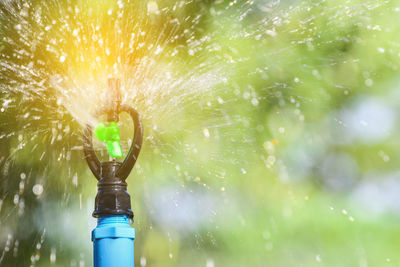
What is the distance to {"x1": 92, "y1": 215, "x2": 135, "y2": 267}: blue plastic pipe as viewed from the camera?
0.96 metres

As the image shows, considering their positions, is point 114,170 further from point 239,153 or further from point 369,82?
point 369,82

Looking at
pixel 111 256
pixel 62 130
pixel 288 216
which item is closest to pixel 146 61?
pixel 62 130

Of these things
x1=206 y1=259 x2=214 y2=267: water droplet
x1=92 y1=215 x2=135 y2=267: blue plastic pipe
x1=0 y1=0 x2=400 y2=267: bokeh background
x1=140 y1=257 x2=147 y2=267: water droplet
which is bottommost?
x1=92 y1=215 x2=135 y2=267: blue plastic pipe

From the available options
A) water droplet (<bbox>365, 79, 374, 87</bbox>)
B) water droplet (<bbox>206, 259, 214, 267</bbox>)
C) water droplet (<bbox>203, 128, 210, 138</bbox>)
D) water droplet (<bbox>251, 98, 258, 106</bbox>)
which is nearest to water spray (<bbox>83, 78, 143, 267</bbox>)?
water droplet (<bbox>203, 128, 210, 138</bbox>)

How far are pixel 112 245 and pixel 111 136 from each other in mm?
220

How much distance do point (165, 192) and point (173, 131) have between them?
36 centimetres

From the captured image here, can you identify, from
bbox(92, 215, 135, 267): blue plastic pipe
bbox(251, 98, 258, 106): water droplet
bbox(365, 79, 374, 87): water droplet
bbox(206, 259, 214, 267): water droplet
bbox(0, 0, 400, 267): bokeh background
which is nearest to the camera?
bbox(92, 215, 135, 267): blue plastic pipe

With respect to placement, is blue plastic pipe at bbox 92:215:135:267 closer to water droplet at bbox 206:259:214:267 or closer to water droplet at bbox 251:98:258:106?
water droplet at bbox 251:98:258:106

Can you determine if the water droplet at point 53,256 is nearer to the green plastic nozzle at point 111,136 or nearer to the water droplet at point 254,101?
the water droplet at point 254,101

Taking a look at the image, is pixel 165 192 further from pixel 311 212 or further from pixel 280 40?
pixel 280 40

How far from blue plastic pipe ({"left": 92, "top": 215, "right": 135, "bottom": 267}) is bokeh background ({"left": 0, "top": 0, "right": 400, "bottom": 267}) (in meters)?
1.48

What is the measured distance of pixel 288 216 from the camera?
3.08m

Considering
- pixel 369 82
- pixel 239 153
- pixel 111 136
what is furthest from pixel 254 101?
pixel 111 136

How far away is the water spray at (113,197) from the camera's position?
96cm
